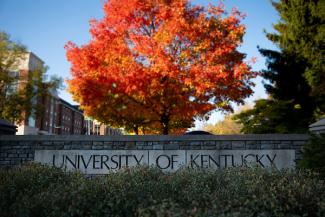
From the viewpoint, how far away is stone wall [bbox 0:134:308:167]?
12188mm

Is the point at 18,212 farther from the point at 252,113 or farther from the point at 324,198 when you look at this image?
the point at 252,113

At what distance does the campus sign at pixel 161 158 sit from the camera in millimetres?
12133

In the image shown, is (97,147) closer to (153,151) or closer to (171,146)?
(153,151)

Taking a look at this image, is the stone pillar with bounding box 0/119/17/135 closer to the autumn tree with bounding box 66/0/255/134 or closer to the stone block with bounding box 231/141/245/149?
the autumn tree with bounding box 66/0/255/134

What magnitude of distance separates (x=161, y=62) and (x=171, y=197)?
9.76m

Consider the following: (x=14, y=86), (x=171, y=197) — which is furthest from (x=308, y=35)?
(x=14, y=86)

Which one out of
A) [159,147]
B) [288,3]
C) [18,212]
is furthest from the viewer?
[288,3]

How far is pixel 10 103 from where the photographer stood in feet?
111

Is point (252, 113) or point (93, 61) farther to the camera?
point (252, 113)

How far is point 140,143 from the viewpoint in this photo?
492 inches

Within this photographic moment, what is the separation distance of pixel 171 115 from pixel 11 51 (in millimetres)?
23518

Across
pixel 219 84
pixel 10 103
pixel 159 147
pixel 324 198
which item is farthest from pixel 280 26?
pixel 10 103

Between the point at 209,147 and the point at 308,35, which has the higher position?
the point at 308,35

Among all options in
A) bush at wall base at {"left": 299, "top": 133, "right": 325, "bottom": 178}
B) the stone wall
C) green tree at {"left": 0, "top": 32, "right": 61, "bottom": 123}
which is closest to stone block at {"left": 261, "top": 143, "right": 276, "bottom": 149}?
the stone wall
